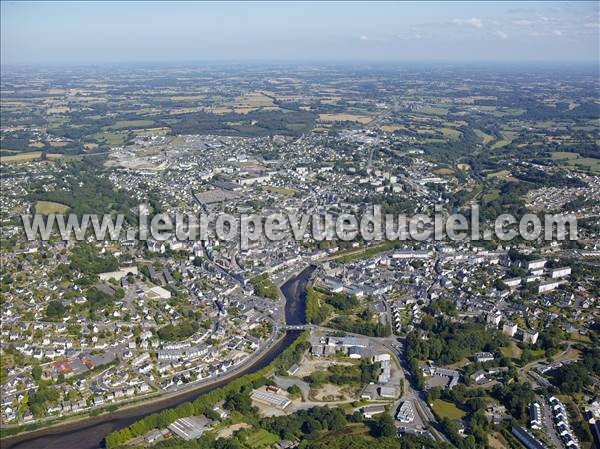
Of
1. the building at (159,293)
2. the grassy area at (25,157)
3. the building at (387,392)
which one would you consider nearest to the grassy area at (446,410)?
the building at (387,392)

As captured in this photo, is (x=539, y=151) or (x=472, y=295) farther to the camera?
(x=539, y=151)

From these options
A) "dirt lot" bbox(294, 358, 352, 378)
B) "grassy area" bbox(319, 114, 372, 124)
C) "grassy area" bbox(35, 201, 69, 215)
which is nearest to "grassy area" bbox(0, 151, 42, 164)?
"grassy area" bbox(35, 201, 69, 215)

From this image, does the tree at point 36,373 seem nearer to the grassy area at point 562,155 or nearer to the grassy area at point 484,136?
the grassy area at point 562,155

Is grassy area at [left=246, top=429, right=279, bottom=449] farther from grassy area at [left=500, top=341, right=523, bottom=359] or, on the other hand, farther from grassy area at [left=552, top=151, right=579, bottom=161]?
grassy area at [left=552, top=151, right=579, bottom=161]

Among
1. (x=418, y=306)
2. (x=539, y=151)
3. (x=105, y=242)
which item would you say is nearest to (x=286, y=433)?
(x=418, y=306)

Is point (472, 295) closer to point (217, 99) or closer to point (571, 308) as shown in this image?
point (571, 308)

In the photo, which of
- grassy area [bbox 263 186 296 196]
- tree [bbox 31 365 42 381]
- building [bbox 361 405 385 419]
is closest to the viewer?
building [bbox 361 405 385 419]

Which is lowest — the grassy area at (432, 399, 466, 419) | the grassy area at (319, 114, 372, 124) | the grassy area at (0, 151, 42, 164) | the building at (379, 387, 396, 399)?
the grassy area at (432, 399, 466, 419)
